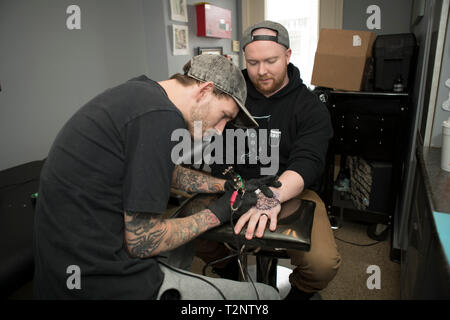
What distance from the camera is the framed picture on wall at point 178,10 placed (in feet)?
7.56

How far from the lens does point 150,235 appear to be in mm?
806

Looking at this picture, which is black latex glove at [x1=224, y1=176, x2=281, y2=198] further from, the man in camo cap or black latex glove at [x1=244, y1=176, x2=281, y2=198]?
the man in camo cap

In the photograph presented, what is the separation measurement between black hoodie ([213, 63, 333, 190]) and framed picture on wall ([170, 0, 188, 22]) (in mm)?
1088

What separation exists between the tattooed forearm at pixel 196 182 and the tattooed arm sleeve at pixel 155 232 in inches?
10.7

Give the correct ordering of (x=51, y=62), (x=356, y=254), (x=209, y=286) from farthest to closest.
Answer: (x=356, y=254) < (x=51, y=62) < (x=209, y=286)

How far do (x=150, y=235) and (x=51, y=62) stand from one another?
144cm

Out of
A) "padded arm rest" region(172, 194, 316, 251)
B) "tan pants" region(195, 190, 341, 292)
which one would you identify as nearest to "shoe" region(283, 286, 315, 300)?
"tan pants" region(195, 190, 341, 292)

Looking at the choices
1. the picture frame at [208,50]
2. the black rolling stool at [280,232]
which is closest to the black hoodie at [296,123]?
the black rolling stool at [280,232]

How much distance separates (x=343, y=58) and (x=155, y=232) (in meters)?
1.81

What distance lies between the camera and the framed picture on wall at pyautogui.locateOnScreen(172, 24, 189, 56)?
7.78ft

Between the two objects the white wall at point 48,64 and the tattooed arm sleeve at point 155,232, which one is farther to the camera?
the white wall at point 48,64

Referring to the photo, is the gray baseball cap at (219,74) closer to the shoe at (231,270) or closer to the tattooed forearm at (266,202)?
the tattooed forearm at (266,202)
